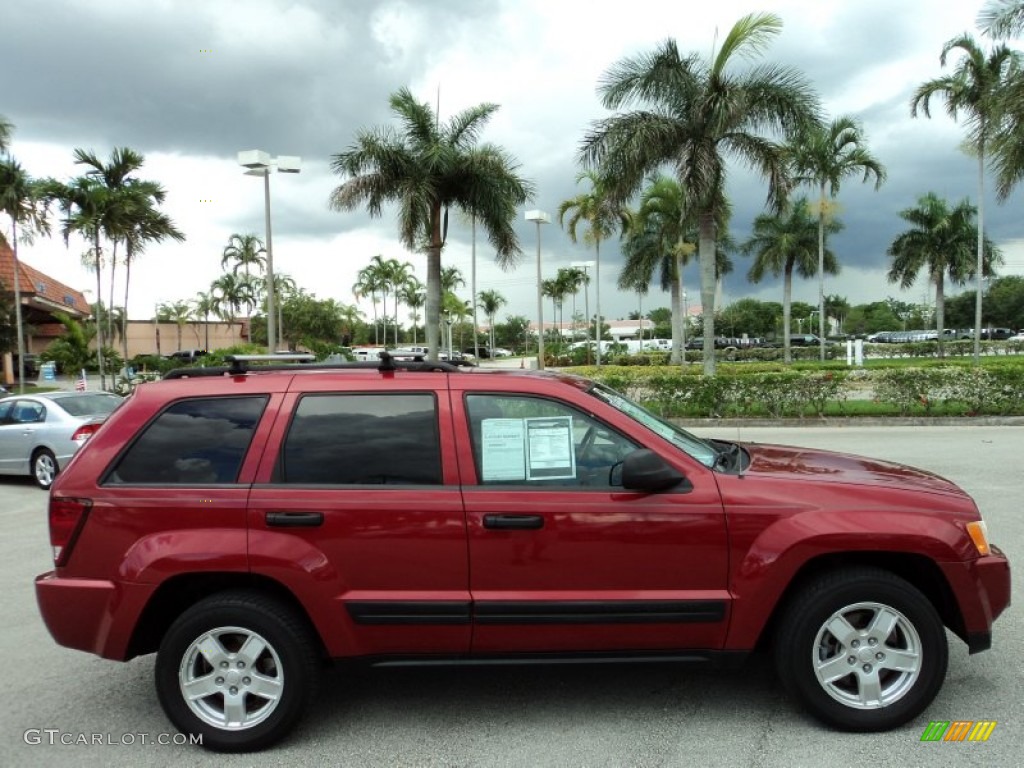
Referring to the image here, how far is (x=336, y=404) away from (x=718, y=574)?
6.26ft

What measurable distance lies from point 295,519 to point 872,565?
261cm

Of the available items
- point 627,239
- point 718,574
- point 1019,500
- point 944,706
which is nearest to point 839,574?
point 718,574

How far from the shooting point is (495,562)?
325 cm

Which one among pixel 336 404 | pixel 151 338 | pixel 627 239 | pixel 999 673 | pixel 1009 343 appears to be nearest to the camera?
pixel 336 404

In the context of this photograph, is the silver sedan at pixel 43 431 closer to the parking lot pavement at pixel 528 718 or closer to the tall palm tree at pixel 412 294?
the parking lot pavement at pixel 528 718

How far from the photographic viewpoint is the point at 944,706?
354cm

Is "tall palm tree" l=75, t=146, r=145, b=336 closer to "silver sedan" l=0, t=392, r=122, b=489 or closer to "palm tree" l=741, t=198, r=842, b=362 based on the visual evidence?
"silver sedan" l=0, t=392, r=122, b=489

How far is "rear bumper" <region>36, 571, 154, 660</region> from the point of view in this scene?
130 inches

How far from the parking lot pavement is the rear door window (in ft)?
2.97

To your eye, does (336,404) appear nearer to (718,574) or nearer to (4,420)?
(718,574)

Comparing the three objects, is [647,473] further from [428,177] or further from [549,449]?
[428,177]

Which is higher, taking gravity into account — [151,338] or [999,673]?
[151,338]

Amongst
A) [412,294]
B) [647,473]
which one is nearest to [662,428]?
[647,473]

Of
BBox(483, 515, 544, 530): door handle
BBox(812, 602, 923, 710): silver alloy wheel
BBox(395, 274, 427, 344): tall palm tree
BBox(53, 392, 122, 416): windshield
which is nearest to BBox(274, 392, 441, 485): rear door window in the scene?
BBox(483, 515, 544, 530): door handle
